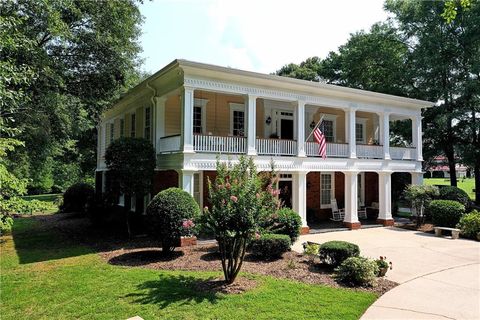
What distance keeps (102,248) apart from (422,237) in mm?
12826

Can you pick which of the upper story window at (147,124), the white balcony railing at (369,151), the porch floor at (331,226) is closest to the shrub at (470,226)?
the porch floor at (331,226)

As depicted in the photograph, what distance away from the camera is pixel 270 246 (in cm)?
971

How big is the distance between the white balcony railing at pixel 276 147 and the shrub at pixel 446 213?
23.5 feet

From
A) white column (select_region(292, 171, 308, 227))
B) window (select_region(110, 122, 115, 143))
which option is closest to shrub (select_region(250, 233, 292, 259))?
white column (select_region(292, 171, 308, 227))

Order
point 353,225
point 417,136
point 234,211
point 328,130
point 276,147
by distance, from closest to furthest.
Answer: point 234,211, point 276,147, point 353,225, point 417,136, point 328,130

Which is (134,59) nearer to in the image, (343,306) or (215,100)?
(215,100)

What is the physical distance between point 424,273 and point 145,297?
7098mm

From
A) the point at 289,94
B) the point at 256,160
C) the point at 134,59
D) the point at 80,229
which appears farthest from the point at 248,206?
the point at 134,59

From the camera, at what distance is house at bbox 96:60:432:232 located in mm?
12633

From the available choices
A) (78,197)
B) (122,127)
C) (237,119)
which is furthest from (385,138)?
(78,197)

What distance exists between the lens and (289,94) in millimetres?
14523

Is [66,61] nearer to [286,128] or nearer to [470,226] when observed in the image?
[286,128]

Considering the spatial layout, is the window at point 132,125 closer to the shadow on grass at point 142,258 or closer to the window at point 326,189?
the shadow on grass at point 142,258

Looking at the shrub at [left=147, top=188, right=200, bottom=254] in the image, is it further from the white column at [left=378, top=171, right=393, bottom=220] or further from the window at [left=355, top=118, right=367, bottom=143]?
the window at [left=355, top=118, right=367, bottom=143]
